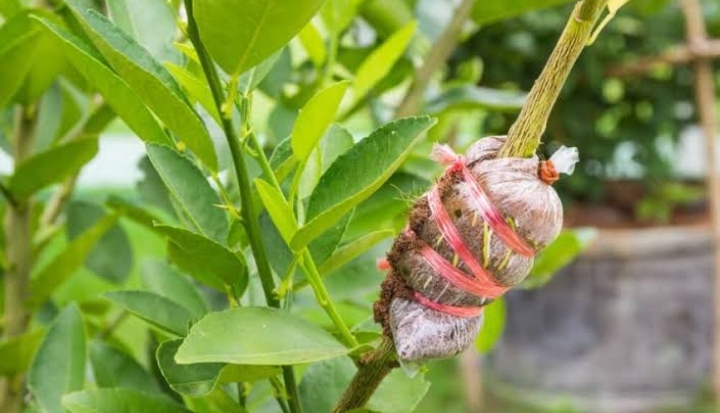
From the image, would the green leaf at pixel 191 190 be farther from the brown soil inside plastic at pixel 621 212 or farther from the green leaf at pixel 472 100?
the brown soil inside plastic at pixel 621 212

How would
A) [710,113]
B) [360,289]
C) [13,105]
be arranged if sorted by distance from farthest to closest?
[710,113], [13,105], [360,289]

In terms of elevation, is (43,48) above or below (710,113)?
above

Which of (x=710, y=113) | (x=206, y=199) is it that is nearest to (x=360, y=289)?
(x=206, y=199)

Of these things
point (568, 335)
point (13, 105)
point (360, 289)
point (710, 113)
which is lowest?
point (568, 335)

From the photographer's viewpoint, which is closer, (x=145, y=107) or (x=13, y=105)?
(x=145, y=107)

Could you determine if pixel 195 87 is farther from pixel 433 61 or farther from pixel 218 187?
pixel 433 61

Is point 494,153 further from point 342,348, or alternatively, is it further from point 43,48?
point 43,48

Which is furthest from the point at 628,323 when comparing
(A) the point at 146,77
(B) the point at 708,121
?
(A) the point at 146,77
